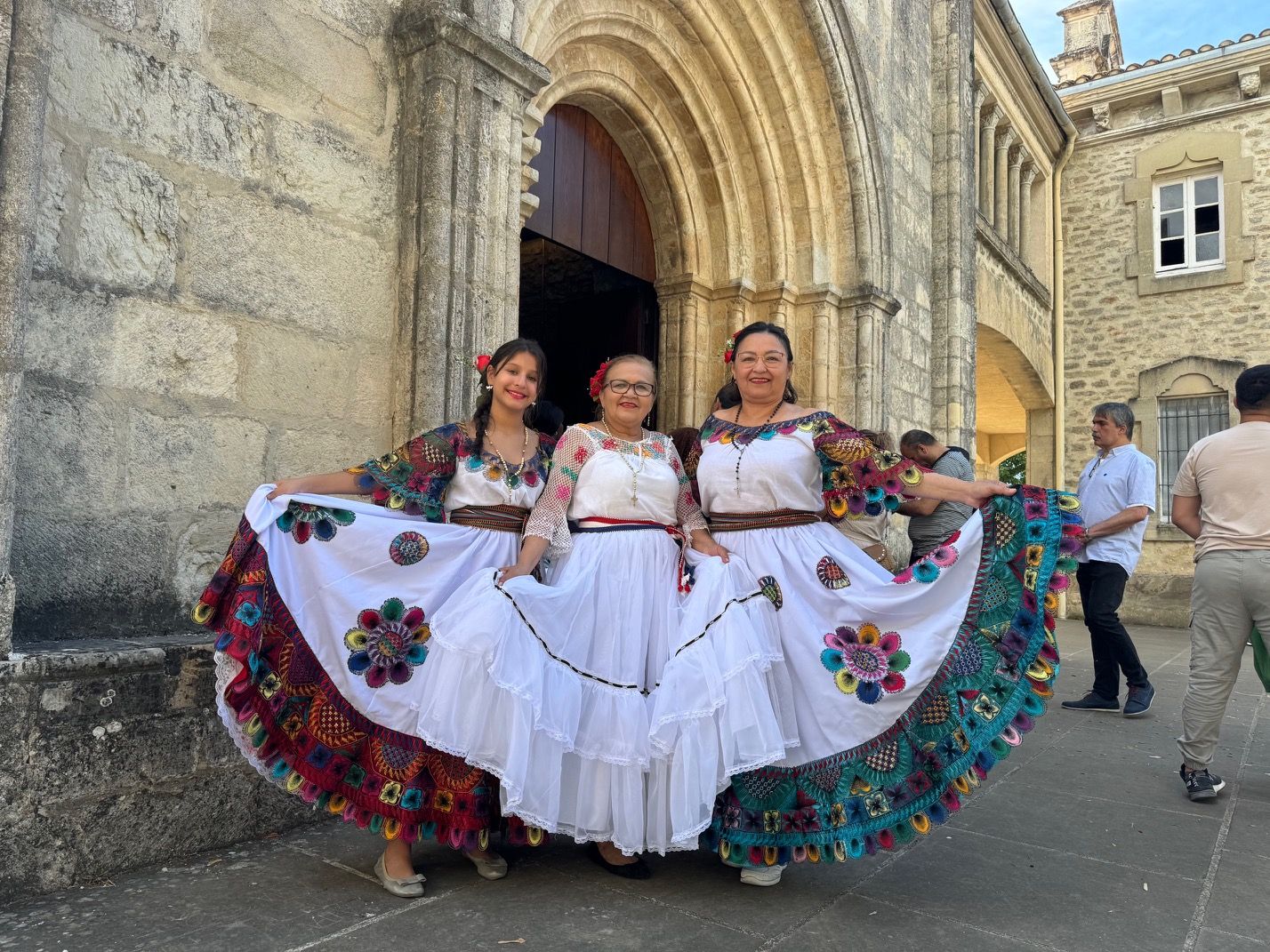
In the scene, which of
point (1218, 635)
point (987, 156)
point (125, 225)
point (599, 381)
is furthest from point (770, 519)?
point (987, 156)

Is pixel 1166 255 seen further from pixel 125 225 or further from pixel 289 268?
pixel 125 225

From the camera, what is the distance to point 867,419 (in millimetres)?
7527

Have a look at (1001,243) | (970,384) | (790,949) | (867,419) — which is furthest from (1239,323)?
(790,949)

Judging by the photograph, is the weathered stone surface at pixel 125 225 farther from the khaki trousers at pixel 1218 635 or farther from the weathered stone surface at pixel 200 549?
the khaki trousers at pixel 1218 635

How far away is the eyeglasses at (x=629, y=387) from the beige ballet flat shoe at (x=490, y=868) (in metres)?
1.53

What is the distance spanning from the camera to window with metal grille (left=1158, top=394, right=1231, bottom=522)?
1418 centimetres

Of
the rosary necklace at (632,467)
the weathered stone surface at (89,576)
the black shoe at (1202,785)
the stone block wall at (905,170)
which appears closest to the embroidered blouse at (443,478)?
the rosary necklace at (632,467)

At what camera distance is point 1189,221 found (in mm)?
14852

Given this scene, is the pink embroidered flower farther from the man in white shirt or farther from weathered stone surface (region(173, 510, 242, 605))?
the man in white shirt

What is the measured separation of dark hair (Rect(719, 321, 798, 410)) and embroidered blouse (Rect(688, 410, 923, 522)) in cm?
21

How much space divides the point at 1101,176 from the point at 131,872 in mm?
17060

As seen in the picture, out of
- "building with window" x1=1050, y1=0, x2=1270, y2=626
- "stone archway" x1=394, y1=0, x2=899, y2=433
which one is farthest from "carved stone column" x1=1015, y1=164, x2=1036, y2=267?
"stone archway" x1=394, y1=0, x2=899, y2=433

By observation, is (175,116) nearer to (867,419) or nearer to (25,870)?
(25,870)

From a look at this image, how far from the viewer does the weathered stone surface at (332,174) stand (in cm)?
353
